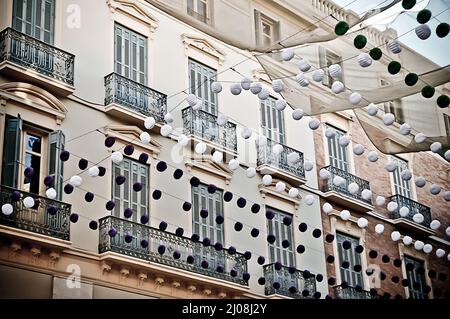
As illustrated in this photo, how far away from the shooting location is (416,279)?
585 inches

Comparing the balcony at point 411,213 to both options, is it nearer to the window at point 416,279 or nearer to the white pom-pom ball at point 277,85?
the window at point 416,279

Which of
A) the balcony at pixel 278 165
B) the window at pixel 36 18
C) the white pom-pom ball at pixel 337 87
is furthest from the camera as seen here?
the balcony at pixel 278 165

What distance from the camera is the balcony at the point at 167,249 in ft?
36.0

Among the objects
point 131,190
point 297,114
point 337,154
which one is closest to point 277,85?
point 297,114

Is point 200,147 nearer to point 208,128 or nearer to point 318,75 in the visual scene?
point 208,128

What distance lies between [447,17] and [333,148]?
16.7 ft

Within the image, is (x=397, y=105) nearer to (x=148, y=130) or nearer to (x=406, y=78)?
(x=406, y=78)

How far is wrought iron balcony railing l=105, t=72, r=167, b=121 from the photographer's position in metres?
11.6

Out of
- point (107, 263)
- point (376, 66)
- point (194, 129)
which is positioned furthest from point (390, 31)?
point (107, 263)

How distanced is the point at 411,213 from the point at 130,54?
5.49m

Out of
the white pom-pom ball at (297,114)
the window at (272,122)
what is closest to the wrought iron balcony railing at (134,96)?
the window at (272,122)

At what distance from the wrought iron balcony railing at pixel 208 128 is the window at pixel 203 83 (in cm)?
29

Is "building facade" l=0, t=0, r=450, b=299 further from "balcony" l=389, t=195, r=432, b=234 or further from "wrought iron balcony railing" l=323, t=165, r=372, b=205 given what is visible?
"balcony" l=389, t=195, r=432, b=234

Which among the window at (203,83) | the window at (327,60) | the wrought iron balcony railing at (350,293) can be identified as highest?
the window at (203,83)
